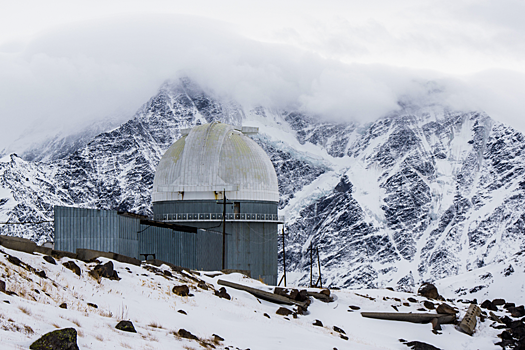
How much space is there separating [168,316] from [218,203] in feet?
102

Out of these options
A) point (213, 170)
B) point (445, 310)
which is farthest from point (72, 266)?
point (213, 170)

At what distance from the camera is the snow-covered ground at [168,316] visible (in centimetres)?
1071

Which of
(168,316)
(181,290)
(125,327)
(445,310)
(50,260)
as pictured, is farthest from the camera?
(445,310)

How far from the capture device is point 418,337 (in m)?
19.6

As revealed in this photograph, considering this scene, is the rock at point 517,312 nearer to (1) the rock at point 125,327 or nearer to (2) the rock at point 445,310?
(2) the rock at point 445,310

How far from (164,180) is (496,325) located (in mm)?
30197

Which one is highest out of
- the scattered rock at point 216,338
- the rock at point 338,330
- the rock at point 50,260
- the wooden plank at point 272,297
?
the rock at point 50,260

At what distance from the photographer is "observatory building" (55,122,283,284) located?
43156 mm

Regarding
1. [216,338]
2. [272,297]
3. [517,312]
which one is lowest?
[517,312]

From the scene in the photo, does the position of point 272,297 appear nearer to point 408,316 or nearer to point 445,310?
point 408,316

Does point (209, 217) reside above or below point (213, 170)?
below

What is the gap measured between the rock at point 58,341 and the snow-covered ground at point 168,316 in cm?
19

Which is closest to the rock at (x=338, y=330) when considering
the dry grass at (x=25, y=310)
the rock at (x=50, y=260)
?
the rock at (x=50, y=260)

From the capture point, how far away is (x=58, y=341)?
916 cm
